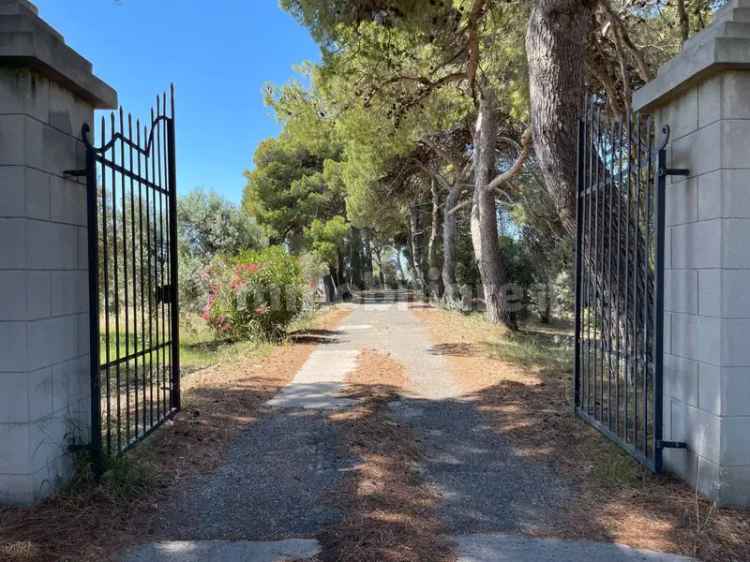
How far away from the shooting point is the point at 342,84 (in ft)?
37.3

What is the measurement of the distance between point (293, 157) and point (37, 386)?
3078 cm

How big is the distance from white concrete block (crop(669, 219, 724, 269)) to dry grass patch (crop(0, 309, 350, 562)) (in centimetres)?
360

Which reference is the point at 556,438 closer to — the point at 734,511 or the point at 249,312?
the point at 734,511

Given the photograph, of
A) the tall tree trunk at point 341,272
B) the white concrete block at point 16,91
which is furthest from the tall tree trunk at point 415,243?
the white concrete block at point 16,91

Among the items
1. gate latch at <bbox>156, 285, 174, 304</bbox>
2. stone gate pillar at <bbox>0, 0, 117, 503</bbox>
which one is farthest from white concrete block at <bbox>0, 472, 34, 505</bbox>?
gate latch at <bbox>156, 285, 174, 304</bbox>

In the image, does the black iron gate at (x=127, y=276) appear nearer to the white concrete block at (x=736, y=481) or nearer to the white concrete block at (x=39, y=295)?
the white concrete block at (x=39, y=295)

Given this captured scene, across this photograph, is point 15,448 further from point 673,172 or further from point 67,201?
point 673,172

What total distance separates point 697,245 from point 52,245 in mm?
3966

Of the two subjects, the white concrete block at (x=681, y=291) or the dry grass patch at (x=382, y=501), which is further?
the white concrete block at (x=681, y=291)

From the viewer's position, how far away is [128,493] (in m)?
3.51

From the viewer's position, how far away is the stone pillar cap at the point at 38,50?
3096mm

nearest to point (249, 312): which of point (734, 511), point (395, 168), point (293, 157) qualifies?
point (734, 511)

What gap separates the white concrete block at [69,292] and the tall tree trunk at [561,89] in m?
4.86

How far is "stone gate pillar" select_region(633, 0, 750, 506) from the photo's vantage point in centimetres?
320
